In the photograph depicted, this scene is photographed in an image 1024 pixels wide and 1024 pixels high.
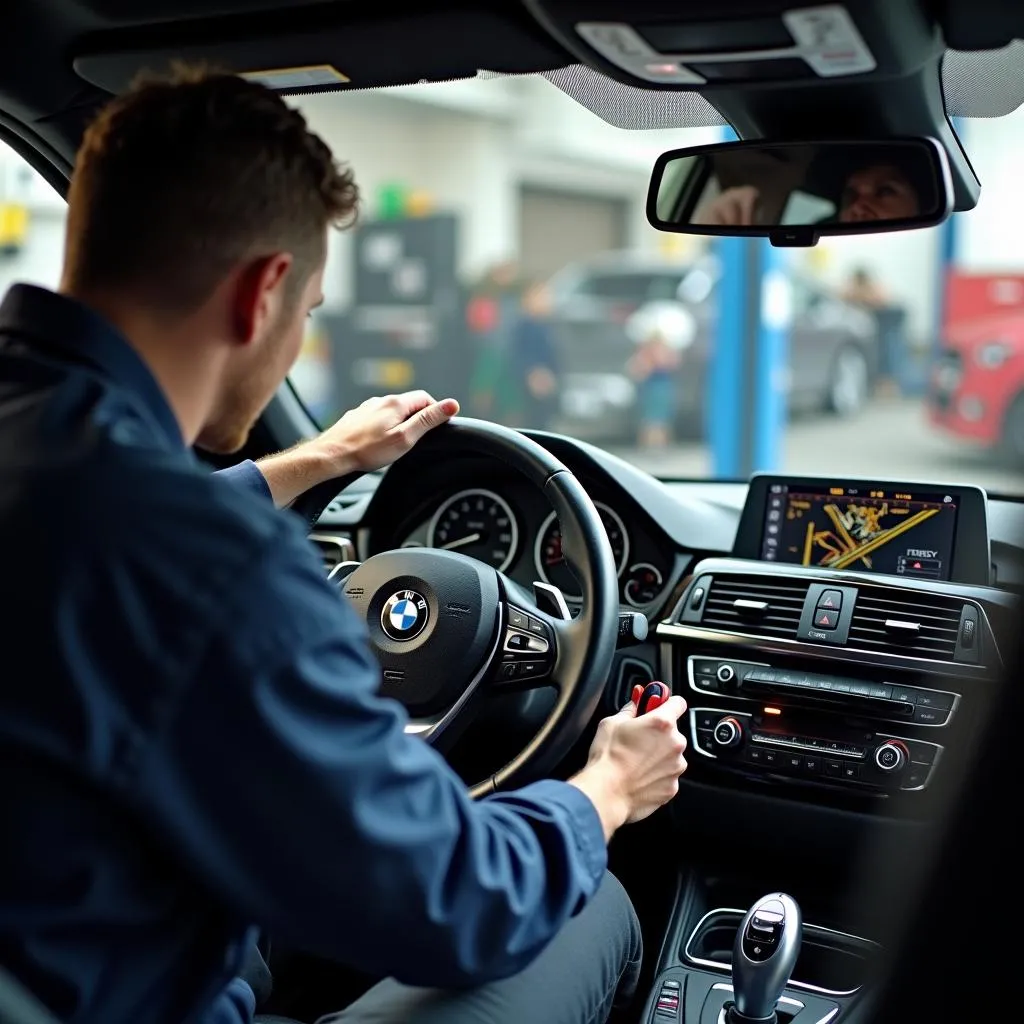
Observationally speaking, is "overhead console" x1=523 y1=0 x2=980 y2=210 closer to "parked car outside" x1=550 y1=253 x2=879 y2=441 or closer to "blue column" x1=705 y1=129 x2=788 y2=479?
"blue column" x1=705 y1=129 x2=788 y2=479

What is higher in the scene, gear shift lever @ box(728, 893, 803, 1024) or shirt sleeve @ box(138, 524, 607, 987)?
shirt sleeve @ box(138, 524, 607, 987)

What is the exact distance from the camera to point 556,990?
1.72 meters

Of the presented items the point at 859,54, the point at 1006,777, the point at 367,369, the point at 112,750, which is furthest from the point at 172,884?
the point at 367,369

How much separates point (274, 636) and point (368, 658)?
146 millimetres

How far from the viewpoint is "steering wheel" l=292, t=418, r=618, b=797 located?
6.21ft

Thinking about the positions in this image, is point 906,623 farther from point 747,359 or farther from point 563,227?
point 563,227

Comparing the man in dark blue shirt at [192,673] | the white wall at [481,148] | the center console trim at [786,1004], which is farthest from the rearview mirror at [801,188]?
the white wall at [481,148]

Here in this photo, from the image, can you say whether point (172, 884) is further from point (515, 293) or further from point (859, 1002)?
point (515, 293)

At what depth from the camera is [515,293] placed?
1506cm

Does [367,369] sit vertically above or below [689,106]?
below

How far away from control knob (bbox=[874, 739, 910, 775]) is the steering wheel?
66cm

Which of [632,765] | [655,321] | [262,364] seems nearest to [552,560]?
[632,765]

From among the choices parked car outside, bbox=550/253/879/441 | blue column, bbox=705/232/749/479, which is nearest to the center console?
blue column, bbox=705/232/749/479

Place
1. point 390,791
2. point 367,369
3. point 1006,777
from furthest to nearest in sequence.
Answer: point 367,369
point 390,791
point 1006,777
